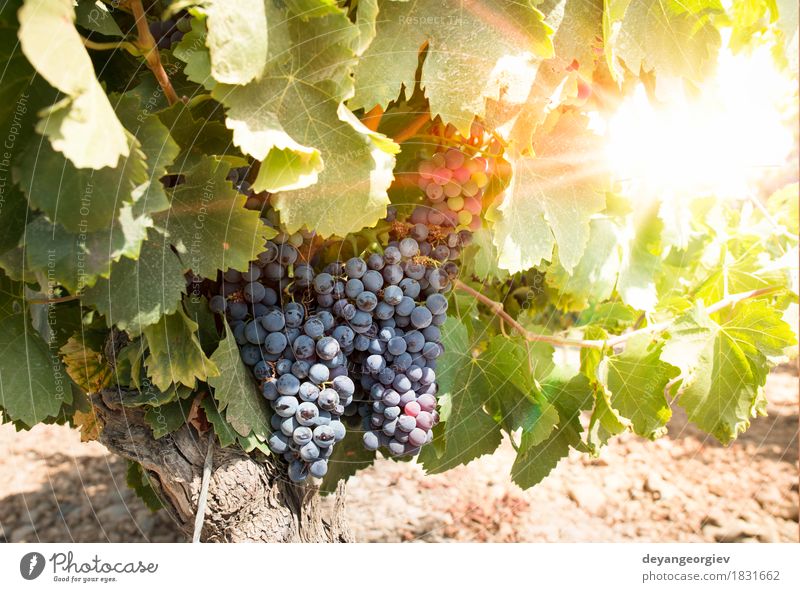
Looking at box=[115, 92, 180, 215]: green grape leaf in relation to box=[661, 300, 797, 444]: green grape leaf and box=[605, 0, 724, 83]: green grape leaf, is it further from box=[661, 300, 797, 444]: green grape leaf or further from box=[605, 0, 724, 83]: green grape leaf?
box=[661, 300, 797, 444]: green grape leaf

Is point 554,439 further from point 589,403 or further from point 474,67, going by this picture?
point 474,67

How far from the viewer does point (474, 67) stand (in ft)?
2.45

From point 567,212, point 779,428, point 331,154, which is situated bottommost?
point 779,428

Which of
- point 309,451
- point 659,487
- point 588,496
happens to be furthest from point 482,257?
point 659,487

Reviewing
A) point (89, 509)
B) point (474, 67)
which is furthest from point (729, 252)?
point (89, 509)

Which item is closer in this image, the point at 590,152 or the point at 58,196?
the point at 58,196

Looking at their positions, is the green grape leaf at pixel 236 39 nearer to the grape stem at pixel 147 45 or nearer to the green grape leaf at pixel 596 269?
the grape stem at pixel 147 45

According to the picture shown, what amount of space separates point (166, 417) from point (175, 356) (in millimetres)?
111

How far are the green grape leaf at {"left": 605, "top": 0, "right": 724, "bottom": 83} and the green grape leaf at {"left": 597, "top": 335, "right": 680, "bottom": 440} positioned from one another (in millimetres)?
416

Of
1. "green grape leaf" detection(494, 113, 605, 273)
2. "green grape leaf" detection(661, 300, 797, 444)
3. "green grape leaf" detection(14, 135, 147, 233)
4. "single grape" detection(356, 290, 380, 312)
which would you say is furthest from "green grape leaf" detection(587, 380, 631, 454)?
"green grape leaf" detection(14, 135, 147, 233)

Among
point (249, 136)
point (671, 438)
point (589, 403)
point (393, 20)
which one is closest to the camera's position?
point (249, 136)
